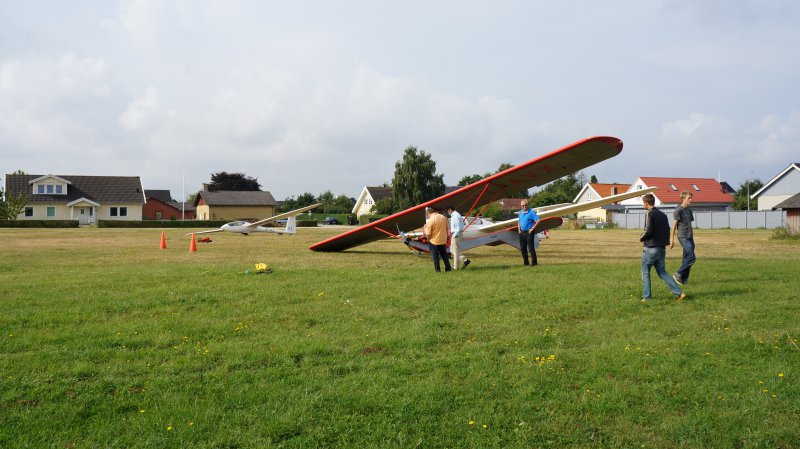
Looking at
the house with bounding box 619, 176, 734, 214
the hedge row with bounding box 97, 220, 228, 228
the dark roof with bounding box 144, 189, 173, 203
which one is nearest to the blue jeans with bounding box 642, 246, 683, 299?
the hedge row with bounding box 97, 220, 228, 228

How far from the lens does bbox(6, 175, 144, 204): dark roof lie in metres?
64.2

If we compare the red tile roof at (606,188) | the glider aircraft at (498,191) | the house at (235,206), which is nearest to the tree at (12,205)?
the house at (235,206)

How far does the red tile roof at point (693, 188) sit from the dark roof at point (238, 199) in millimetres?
51160

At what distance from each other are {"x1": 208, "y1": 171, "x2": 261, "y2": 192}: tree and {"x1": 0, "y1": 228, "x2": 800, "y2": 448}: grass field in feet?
309

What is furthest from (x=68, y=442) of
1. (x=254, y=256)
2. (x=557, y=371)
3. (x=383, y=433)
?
A: (x=254, y=256)

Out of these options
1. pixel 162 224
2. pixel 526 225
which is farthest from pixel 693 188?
pixel 526 225

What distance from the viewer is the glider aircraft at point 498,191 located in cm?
1342

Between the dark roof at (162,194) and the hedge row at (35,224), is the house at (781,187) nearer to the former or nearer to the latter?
the hedge row at (35,224)

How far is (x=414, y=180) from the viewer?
7594 cm

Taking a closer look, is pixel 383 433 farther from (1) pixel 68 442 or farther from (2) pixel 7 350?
(2) pixel 7 350

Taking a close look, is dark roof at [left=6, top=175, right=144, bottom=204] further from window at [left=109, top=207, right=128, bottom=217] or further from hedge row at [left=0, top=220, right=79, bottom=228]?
hedge row at [left=0, top=220, right=79, bottom=228]

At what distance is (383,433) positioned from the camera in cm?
407

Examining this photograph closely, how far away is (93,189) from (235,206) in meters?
18.7

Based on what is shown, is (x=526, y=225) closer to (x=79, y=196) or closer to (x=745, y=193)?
(x=79, y=196)
